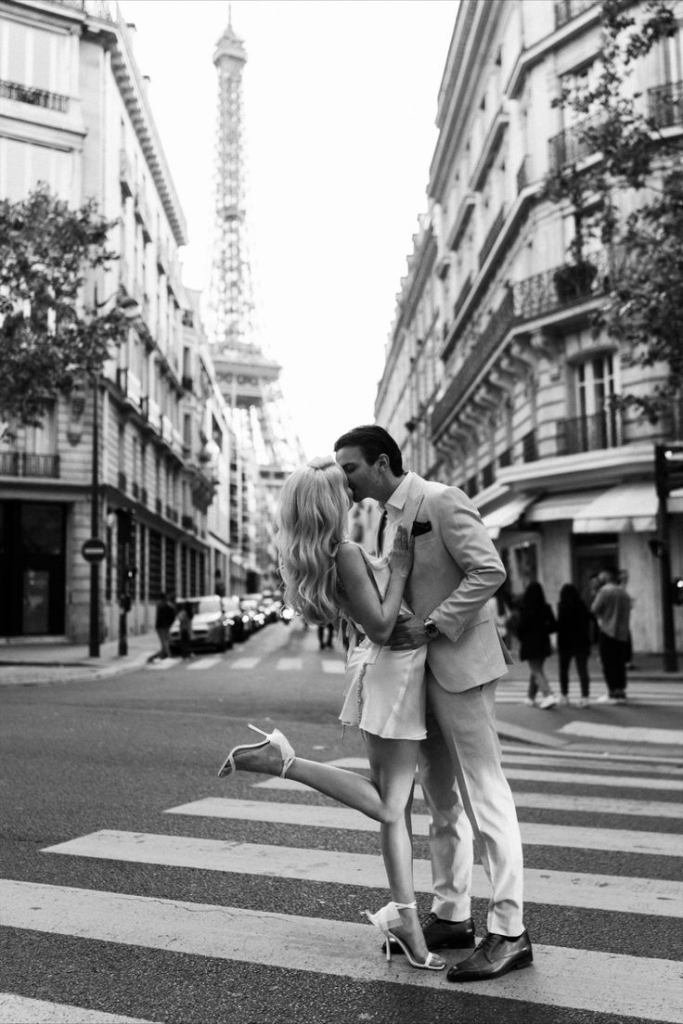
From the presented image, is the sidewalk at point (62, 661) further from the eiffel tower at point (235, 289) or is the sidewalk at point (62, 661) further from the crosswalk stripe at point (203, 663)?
the eiffel tower at point (235, 289)

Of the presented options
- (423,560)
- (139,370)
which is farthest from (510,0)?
(423,560)

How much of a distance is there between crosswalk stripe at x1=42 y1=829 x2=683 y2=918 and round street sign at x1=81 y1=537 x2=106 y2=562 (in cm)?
1922

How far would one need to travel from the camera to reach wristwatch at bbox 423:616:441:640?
3523mm

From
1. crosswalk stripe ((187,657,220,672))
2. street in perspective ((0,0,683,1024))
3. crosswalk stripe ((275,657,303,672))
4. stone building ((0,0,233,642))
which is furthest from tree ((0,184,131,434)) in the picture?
crosswalk stripe ((275,657,303,672))

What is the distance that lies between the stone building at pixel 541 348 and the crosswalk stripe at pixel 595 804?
1159 cm

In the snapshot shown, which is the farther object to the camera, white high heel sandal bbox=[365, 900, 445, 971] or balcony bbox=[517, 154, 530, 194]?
balcony bbox=[517, 154, 530, 194]

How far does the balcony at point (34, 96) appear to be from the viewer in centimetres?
3284

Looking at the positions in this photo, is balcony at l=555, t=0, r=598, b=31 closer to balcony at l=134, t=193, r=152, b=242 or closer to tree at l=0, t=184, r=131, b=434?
tree at l=0, t=184, r=131, b=434

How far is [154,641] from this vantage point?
3378cm

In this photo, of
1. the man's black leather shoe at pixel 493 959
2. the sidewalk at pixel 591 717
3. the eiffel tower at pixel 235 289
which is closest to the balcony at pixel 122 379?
the sidewalk at pixel 591 717

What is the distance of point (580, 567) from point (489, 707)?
2290 centimetres

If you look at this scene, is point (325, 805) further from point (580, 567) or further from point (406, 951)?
point (580, 567)

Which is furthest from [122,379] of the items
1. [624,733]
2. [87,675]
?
[624,733]

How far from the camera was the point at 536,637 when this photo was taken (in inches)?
519
